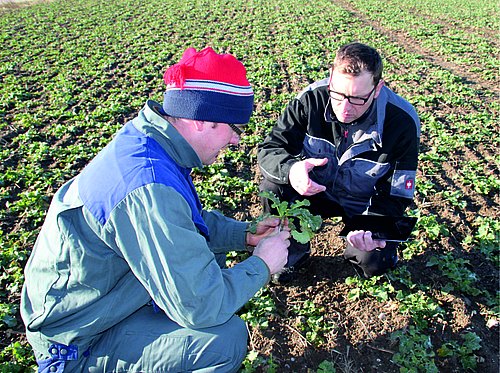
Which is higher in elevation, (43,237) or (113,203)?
(113,203)

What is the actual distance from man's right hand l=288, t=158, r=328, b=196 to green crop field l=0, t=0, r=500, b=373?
2.98ft

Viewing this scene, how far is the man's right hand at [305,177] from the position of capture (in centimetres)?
311

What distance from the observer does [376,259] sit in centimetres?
342

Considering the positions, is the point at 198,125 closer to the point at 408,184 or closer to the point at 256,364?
the point at 256,364

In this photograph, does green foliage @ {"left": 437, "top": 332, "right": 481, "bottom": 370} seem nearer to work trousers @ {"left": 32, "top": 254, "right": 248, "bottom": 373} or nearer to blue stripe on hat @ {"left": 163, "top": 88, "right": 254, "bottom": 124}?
work trousers @ {"left": 32, "top": 254, "right": 248, "bottom": 373}

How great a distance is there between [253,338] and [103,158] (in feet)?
5.94

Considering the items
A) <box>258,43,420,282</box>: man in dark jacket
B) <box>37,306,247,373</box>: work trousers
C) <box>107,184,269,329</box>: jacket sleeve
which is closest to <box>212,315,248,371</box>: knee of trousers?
<box>37,306,247,373</box>: work trousers

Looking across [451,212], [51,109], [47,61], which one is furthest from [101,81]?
[451,212]

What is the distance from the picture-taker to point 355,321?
10.7 ft

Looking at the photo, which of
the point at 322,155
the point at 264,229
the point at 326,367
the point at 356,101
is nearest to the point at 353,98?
the point at 356,101

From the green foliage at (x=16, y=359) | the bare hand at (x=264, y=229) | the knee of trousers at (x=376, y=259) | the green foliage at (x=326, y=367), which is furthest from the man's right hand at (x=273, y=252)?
the green foliage at (x=16, y=359)

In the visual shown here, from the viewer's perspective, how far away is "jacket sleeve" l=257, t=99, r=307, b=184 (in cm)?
343

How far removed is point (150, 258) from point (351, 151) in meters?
2.06

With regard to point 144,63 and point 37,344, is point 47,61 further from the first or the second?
point 37,344
